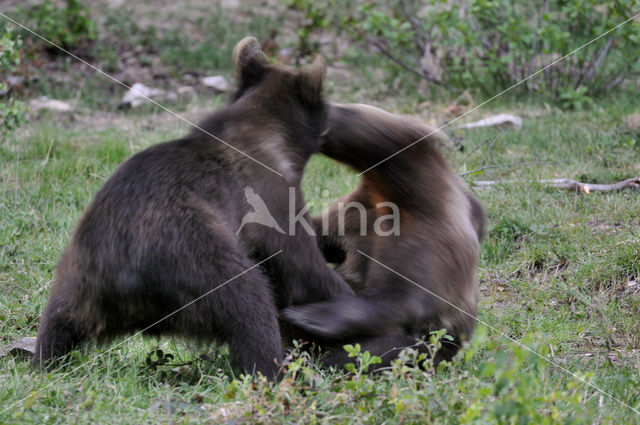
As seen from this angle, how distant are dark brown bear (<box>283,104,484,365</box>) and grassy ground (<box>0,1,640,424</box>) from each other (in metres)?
0.24

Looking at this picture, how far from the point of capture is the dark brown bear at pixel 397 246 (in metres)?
3.92

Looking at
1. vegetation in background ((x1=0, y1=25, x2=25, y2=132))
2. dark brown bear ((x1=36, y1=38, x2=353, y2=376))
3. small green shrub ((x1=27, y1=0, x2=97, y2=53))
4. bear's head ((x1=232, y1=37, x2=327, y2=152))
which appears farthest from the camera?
small green shrub ((x1=27, y1=0, x2=97, y2=53))

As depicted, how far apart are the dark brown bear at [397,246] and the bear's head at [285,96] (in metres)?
0.12

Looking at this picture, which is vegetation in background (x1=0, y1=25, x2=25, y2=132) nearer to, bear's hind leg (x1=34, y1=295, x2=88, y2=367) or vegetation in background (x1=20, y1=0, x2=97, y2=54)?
bear's hind leg (x1=34, y1=295, x2=88, y2=367)

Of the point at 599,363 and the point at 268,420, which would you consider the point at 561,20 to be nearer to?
the point at 599,363

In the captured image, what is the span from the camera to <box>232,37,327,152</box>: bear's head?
414 cm

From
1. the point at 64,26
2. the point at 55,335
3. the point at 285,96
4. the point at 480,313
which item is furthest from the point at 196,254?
the point at 64,26

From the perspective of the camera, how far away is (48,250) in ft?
18.4

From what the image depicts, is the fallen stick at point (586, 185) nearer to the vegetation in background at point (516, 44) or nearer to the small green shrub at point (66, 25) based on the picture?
the vegetation in background at point (516, 44)

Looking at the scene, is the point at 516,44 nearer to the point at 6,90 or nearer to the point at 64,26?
the point at 6,90

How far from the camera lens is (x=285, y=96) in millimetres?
4203

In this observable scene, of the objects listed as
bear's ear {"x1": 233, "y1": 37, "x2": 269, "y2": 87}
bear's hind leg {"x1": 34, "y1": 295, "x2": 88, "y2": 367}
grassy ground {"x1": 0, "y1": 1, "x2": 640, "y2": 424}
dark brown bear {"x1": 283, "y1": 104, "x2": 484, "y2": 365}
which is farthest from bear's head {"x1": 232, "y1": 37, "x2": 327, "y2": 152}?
bear's hind leg {"x1": 34, "y1": 295, "x2": 88, "y2": 367}

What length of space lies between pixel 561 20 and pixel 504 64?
93 cm

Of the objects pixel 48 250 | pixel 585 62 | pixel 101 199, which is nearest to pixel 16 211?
pixel 48 250
